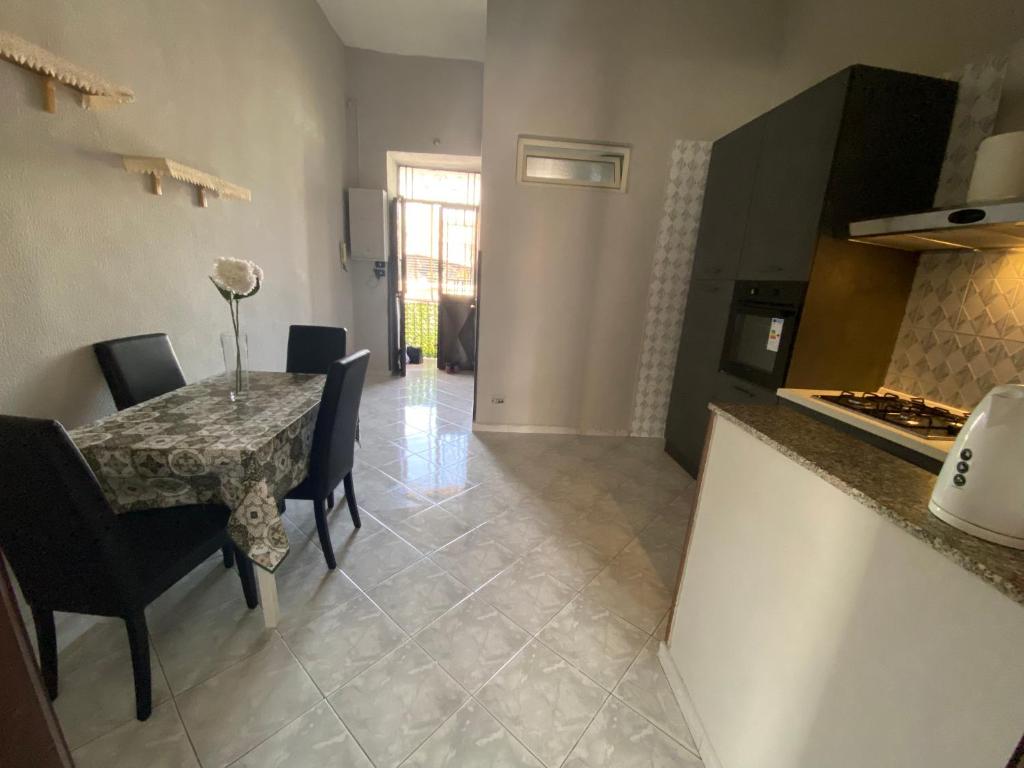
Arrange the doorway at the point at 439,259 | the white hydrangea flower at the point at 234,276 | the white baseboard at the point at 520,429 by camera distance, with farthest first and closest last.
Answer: the doorway at the point at 439,259, the white baseboard at the point at 520,429, the white hydrangea flower at the point at 234,276

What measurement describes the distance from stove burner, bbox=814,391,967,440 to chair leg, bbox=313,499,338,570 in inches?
84.5

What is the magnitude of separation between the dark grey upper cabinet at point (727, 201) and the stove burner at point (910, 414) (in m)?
1.12

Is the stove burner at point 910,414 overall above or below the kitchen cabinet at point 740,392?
above

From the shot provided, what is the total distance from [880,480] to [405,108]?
16.8ft

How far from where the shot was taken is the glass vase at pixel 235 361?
1.71 m

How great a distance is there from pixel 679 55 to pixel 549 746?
12.9ft

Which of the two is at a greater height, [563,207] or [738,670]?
[563,207]

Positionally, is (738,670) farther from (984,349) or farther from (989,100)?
(989,100)

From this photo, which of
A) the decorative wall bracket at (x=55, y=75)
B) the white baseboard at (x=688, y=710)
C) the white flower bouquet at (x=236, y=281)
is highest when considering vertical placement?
the decorative wall bracket at (x=55, y=75)

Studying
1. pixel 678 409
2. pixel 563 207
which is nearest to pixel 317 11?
pixel 563 207

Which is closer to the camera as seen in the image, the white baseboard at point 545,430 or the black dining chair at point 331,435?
the black dining chair at point 331,435

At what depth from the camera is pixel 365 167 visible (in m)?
4.43

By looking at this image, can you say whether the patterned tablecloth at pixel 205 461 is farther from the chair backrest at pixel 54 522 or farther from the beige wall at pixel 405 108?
the beige wall at pixel 405 108

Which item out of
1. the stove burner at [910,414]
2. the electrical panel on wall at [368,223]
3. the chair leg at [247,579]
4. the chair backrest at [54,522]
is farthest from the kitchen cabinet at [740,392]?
the electrical panel on wall at [368,223]
